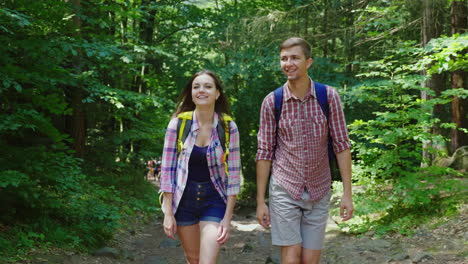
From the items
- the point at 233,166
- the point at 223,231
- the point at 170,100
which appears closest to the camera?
the point at 223,231

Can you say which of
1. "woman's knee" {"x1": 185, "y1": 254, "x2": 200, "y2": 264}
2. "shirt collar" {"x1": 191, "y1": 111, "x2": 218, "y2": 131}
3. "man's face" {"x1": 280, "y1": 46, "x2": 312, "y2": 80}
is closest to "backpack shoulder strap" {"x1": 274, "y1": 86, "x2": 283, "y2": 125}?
"man's face" {"x1": 280, "y1": 46, "x2": 312, "y2": 80}

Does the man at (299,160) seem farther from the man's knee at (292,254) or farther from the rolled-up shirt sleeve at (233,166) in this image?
the rolled-up shirt sleeve at (233,166)

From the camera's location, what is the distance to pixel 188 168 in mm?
3258

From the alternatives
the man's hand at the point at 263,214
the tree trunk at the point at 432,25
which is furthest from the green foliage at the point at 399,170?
the man's hand at the point at 263,214

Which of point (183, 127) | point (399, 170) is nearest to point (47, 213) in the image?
point (183, 127)

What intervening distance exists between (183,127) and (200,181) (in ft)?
1.45

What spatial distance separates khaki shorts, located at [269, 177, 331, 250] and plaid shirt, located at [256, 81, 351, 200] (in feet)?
0.21

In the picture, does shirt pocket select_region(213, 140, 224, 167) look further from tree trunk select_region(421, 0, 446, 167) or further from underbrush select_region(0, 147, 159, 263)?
tree trunk select_region(421, 0, 446, 167)

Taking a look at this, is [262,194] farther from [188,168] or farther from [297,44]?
[297,44]

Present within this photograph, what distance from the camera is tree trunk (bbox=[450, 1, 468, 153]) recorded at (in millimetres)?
10258

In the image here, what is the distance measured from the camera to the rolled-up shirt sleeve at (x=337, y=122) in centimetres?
327

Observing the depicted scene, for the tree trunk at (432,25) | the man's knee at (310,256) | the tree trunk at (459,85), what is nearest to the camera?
the man's knee at (310,256)

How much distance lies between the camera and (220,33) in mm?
15461

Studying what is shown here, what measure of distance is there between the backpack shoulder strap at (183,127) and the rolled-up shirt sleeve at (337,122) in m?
1.10
